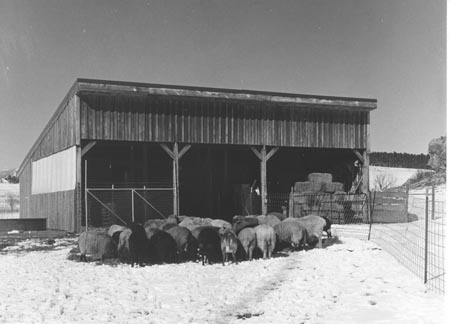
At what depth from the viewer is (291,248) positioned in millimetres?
16109

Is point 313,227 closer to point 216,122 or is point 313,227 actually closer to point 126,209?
point 216,122

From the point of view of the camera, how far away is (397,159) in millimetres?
76875

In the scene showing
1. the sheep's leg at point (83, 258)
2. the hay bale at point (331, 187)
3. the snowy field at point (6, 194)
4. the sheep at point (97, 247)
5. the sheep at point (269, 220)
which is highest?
the hay bale at point (331, 187)

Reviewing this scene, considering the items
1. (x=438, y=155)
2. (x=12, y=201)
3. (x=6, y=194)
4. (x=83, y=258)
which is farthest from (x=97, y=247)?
(x=6, y=194)

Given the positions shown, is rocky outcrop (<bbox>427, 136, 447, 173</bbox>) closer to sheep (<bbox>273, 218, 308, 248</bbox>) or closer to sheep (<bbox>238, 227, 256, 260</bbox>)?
sheep (<bbox>273, 218, 308, 248</bbox>)

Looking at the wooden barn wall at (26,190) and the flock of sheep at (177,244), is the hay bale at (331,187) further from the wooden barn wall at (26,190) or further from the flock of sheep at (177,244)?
the wooden barn wall at (26,190)

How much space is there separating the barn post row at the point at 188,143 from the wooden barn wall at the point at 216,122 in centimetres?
5

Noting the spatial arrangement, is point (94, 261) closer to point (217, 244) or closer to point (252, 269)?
point (217, 244)

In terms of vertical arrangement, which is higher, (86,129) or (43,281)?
(86,129)

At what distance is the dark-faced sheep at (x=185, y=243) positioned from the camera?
566 inches

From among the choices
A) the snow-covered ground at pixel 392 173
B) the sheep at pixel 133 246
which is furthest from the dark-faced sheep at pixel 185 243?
the snow-covered ground at pixel 392 173

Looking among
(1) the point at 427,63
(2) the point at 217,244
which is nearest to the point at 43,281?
(2) the point at 217,244

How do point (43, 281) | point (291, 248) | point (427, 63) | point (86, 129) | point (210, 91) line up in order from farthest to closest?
point (210, 91) < point (86, 129) < point (291, 248) < point (43, 281) < point (427, 63)

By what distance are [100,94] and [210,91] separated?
5.13 m
